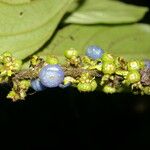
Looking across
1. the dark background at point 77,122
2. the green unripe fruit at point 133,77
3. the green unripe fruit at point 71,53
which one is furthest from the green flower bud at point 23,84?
the dark background at point 77,122

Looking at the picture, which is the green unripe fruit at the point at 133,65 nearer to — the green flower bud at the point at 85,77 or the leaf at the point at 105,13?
the green flower bud at the point at 85,77

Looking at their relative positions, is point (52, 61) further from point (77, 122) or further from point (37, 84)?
point (77, 122)

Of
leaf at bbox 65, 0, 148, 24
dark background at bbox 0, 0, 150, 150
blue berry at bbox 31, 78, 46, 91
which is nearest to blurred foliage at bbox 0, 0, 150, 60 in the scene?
leaf at bbox 65, 0, 148, 24

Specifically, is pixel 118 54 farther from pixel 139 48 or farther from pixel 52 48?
pixel 52 48

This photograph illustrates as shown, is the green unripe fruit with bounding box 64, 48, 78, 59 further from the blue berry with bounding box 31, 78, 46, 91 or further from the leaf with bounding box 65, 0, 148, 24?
the leaf with bounding box 65, 0, 148, 24

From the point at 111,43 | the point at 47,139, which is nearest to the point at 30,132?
the point at 47,139
